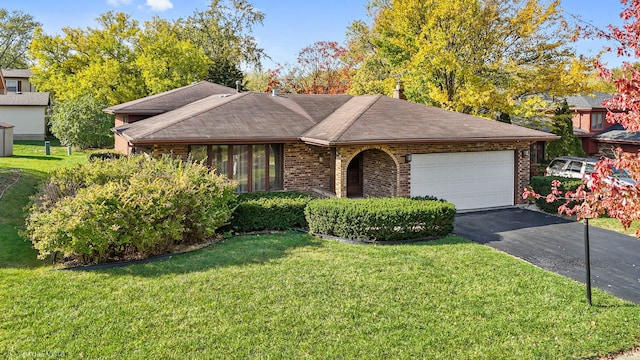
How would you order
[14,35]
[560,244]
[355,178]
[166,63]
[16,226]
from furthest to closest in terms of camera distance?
[14,35] → [166,63] → [355,178] → [16,226] → [560,244]

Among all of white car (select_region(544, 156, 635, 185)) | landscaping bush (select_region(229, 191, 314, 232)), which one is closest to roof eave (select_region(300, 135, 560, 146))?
landscaping bush (select_region(229, 191, 314, 232))

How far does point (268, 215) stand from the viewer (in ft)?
38.2

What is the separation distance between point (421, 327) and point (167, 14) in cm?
3953

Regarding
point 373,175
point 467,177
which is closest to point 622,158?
point 467,177

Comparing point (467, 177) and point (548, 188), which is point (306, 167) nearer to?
point (467, 177)

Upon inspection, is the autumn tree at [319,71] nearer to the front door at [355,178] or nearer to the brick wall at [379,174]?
the front door at [355,178]

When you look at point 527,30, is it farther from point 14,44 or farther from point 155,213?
point 14,44

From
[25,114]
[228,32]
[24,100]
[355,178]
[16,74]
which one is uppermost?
[228,32]

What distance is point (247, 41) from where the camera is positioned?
4297 cm

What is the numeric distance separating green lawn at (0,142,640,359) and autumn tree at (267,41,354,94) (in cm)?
2835

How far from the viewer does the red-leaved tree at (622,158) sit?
4730mm

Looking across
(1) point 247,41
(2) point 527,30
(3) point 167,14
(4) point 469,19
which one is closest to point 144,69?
(3) point 167,14

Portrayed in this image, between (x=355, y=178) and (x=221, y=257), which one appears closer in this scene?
(x=221, y=257)

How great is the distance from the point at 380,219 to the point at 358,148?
3522 millimetres
